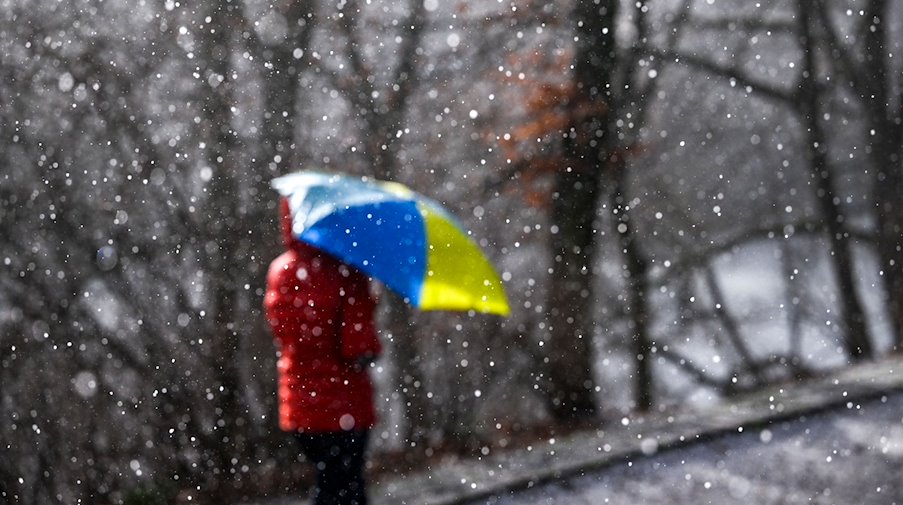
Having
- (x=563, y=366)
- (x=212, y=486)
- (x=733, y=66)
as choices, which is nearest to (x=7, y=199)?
(x=212, y=486)

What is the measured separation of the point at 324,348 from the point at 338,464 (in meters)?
0.52

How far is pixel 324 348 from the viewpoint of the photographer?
15.2 feet

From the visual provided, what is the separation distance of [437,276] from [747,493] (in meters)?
2.33

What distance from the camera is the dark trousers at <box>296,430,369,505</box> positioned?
4.71 meters

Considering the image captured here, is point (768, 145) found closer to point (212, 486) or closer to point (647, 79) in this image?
point (647, 79)

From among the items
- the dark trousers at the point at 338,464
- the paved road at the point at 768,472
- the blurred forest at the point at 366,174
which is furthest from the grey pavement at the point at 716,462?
the blurred forest at the point at 366,174

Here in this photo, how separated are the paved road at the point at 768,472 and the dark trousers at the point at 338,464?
58.5 inches

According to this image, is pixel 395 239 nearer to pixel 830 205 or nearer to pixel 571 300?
pixel 571 300

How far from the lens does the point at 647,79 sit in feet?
39.6

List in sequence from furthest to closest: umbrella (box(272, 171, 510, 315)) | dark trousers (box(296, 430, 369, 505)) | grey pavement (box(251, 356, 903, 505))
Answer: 1. grey pavement (box(251, 356, 903, 505))
2. dark trousers (box(296, 430, 369, 505))
3. umbrella (box(272, 171, 510, 315))

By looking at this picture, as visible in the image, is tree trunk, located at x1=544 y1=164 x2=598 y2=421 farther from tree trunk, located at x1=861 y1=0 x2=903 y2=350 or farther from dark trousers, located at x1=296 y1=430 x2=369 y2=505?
dark trousers, located at x1=296 y1=430 x2=369 y2=505

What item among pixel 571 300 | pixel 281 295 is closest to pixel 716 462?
pixel 281 295

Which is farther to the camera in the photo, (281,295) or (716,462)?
(716,462)

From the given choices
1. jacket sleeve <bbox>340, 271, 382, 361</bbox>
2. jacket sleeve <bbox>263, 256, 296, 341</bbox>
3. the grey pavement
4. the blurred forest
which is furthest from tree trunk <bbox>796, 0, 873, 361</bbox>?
jacket sleeve <bbox>263, 256, 296, 341</bbox>
